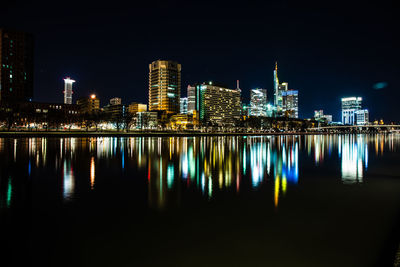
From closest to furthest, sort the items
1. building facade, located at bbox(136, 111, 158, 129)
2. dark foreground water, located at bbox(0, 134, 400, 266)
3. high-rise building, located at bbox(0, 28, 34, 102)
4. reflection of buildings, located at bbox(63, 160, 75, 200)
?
1. dark foreground water, located at bbox(0, 134, 400, 266)
2. reflection of buildings, located at bbox(63, 160, 75, 200)
3. high-rise building, located at bbox(0, 28, 34, 102)
4. building facade, located at bbox(136, 111, 158, 129)

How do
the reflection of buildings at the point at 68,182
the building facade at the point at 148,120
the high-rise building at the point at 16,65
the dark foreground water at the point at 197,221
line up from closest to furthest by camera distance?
1. the dark foreground water at the point at 197,221
2. the reflection of buildings at the point at 68,182
3. the high-rise building at the point at 16,65
4. the building facade at the point at 148,120

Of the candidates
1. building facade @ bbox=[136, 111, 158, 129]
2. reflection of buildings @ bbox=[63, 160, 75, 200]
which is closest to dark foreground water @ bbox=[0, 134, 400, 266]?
reflection of buildings @ bbox=[63, 160, 75, 200]

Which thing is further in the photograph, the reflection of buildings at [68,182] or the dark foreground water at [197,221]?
the reflection of buildings at [68,182]

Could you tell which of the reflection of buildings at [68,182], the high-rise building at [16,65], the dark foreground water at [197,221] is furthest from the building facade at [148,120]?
the dark foreground water at [197,221]

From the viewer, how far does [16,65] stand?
5044 inches

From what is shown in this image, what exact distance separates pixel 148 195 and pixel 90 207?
6.74 ft

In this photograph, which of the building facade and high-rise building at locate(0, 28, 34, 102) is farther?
the building facade

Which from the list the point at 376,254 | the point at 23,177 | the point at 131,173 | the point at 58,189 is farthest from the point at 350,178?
the point at 23,177

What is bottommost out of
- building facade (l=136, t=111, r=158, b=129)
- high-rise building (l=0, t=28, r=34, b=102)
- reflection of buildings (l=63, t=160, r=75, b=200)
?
reflection of buildings (l=63, t=160, r=75, b=200)

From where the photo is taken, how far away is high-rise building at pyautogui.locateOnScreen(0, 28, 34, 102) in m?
124

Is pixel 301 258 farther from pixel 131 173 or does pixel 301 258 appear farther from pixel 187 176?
pixel 131 173

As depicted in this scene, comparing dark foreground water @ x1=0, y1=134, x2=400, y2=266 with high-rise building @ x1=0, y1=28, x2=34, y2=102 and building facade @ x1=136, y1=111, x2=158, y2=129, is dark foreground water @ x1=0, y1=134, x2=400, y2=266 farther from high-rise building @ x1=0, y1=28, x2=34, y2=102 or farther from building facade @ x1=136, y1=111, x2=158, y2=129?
building facade @ x1=136, y1=111, x2=158, y2=129

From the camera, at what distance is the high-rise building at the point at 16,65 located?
124m

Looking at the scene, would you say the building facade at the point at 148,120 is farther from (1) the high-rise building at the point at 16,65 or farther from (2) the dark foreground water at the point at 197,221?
(2) the dark foreground water at the point at 197,221
